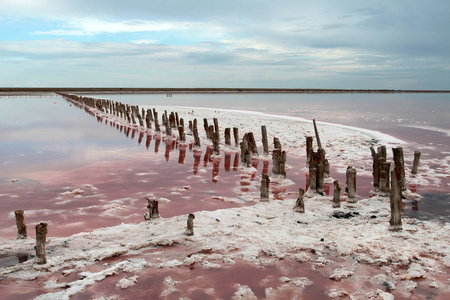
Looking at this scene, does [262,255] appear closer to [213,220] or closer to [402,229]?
[213,220]

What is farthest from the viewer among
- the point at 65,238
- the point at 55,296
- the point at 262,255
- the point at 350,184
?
the point at 350,184

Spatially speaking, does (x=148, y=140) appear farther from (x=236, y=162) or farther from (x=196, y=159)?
(x=236, y=162)

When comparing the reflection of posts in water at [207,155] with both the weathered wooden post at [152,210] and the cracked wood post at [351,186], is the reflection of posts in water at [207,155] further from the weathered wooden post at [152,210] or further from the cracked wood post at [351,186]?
the weathered wooden post at [152,210]

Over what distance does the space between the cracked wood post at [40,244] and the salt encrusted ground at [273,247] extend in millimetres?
98

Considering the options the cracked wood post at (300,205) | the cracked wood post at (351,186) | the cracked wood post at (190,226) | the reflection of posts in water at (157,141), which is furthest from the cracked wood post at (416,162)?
the reflection of posts in water at (157,141)

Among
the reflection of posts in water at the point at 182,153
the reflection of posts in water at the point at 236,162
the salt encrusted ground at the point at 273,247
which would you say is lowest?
the salt encrusted ground at the point at 273,247

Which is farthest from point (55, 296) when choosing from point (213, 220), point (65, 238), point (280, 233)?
point (280, 233)

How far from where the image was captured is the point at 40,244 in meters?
5.29

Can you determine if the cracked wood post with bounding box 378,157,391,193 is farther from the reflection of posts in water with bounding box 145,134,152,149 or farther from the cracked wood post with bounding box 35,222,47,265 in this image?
the reflection of posts in water with bounding box 145,134,152,149

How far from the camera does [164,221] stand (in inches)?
281

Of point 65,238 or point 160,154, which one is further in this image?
point 160,154

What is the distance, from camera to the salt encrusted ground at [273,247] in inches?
201

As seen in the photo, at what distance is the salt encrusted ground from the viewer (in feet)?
16.8

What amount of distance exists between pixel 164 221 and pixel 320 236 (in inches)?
115
